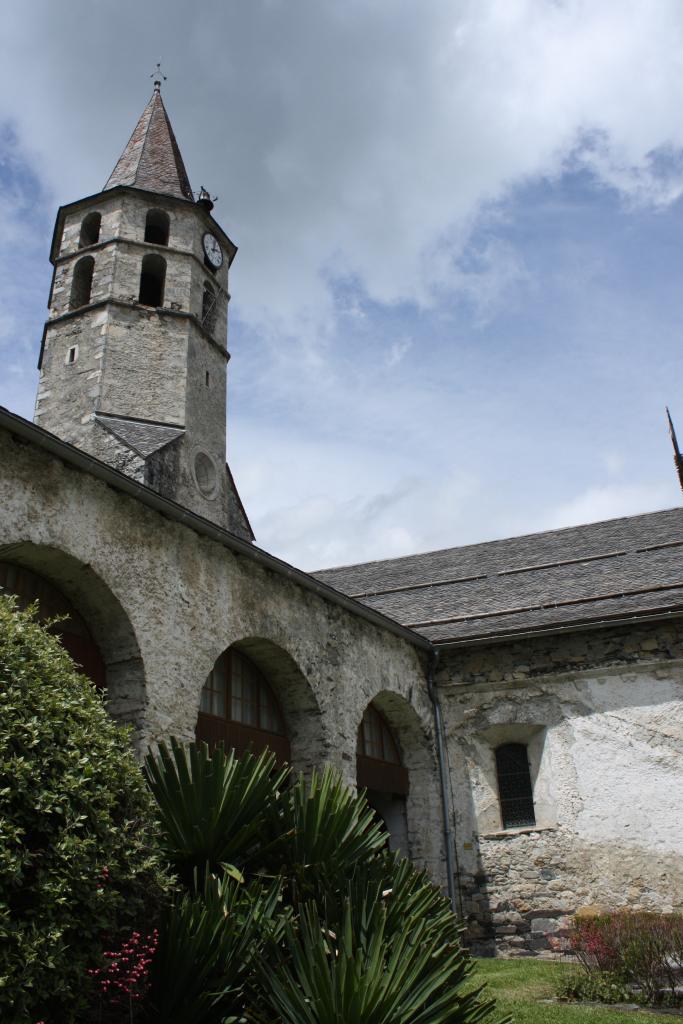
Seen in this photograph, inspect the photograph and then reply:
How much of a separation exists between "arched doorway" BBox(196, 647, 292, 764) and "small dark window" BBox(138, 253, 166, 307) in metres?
11.1

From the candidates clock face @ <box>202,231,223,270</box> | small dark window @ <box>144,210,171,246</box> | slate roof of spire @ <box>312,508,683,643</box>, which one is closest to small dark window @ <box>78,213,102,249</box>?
small dark window @ <box>144,210,171,246</box>

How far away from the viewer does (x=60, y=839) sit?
3795mm

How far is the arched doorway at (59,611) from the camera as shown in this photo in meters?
7.40

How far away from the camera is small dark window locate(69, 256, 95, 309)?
60.5 feet

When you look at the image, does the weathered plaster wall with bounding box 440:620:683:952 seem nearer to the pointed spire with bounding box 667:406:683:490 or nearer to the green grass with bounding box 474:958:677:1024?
the green grass with bounding box 474:958:677:1024

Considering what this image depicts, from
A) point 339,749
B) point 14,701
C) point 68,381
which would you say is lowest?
point 14,701

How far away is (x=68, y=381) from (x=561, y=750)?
38.4 feet

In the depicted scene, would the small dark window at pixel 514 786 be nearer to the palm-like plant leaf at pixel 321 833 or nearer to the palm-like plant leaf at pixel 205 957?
the palm-like plant leaf at pixel 321 833

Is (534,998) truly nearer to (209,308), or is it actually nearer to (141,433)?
(141,433)

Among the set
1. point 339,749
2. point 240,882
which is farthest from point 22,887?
point 339,749

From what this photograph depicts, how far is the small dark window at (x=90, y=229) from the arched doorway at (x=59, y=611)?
13626mm

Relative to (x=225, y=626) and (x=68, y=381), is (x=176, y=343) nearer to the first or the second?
(x=68, y=381)

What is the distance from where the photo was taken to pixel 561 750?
11914mm

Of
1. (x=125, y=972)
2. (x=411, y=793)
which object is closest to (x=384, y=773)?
(x=411, y=793)
